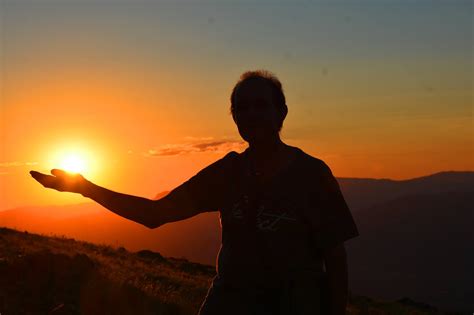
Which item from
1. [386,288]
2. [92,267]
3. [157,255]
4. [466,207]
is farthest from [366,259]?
[92,267]

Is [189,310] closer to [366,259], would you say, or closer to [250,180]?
[250,180]

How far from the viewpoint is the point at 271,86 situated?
10.6 ft

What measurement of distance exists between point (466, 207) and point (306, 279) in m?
203

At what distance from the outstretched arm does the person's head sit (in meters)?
0.54

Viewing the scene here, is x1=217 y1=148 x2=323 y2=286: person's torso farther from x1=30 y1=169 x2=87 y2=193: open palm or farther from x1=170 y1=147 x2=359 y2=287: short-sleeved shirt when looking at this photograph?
x1=30 y1=169 x2=87 y2=193: open palm

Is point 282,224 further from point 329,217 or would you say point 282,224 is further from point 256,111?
point 256,111

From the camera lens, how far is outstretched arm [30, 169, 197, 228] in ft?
10.3

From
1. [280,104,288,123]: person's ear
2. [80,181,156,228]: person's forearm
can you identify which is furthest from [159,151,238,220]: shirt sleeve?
[280,104,288,123]: person's ear

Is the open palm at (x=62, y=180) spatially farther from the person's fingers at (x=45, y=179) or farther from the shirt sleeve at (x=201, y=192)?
the shirt sleeve at (x=201, y=192)

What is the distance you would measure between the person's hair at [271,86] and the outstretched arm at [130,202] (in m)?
0.60

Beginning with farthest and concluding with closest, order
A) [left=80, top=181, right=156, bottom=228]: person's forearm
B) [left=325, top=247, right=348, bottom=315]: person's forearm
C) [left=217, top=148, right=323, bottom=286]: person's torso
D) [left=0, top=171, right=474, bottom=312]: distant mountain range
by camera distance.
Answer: [left=0, top=171, right=474, bottom=312]: distant mountain range → [left=80, top=181, right=156, bottom=228]: person's forearm → [left=325, top=247, right=348, bottom=315]: person's forearm → [left=217, top=148, right=323, bottom=286]: person's torso

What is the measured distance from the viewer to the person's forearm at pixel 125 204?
321 centimetres

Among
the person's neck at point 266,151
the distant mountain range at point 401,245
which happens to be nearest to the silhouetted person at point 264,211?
the person's neck at point 266,151

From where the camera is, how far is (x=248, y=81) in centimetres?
324
